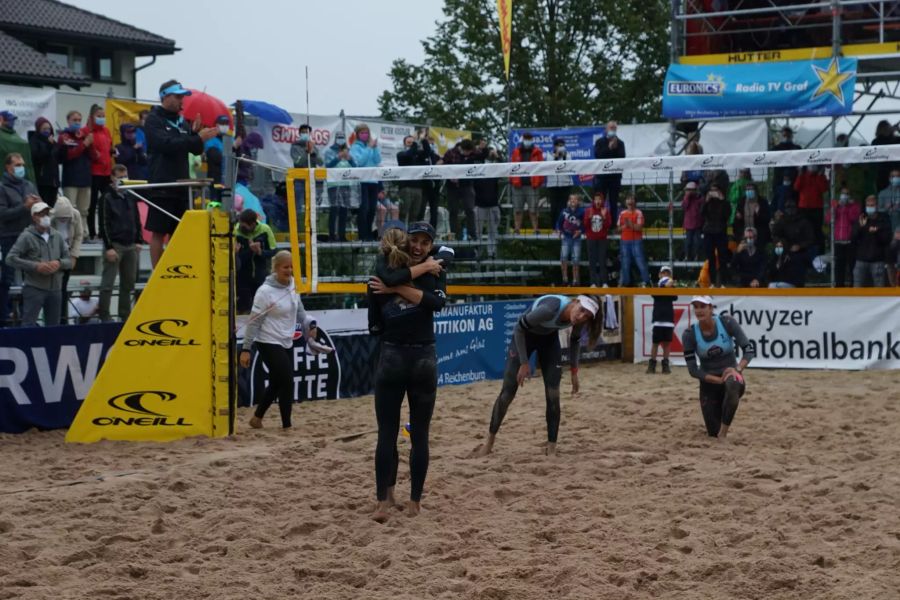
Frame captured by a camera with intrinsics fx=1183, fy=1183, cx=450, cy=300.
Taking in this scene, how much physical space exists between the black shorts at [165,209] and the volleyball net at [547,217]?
6.97ft

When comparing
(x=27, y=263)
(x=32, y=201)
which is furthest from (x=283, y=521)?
(x=32, y=201)

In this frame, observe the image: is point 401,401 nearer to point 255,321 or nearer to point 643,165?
point 255,321

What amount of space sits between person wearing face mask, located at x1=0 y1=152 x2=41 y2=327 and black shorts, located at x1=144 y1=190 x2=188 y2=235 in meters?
2.00

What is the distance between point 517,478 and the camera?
891 cm

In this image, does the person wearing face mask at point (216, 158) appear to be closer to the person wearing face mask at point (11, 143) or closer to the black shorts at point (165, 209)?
the black shorts at point (165, 209)

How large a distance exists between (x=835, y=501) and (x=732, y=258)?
24.7ft

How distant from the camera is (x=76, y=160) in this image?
14828 millimetres

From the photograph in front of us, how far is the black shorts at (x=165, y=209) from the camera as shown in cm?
1131

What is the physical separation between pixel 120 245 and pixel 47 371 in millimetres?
2347

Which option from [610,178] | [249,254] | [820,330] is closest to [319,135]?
[610,178]

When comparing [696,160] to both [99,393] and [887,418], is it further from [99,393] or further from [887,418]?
[99,393]

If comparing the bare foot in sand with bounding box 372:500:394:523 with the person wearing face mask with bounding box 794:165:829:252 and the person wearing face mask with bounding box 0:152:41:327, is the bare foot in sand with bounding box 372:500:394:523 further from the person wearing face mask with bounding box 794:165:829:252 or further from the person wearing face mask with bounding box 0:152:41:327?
the person wearing face mask with bounding box 794:165:829:252

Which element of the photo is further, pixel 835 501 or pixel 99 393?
pixel 99 393

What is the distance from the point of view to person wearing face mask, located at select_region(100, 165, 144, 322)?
1273 centimetres
